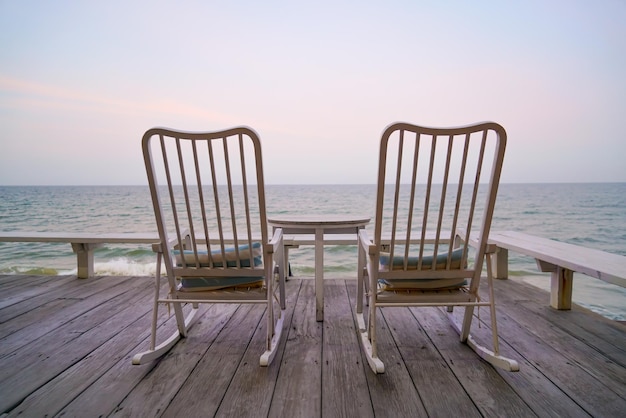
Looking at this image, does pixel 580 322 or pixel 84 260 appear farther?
pixel 84 260

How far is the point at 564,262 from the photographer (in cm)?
193

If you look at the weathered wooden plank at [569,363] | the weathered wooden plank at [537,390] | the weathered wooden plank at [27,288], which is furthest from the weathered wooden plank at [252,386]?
the weathered wooden plank at [27,288]

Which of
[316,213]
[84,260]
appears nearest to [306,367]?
[84,260]

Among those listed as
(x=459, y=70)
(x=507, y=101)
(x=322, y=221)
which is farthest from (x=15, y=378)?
(x=507, y=101)

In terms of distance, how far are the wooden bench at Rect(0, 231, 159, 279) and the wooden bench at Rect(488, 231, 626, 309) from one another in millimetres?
3022

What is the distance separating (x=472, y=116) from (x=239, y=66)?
6.34 metres

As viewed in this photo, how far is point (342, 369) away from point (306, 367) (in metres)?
0.17

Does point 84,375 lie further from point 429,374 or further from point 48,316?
point 429,374

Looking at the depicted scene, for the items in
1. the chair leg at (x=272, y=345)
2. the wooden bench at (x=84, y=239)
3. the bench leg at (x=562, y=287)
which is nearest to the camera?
the chair leg at (x=272, y=345)

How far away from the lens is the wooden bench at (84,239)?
3.03 m

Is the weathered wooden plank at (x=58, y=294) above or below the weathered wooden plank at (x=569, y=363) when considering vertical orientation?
below

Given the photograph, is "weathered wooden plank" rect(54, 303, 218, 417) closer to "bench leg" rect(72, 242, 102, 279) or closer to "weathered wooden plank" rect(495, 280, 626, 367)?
"bench leg" rect(72, 242, 102, 279)

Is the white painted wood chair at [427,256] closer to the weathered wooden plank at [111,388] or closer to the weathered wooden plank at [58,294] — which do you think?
the weathered wooden plank at [111,388]

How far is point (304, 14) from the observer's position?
5488 millimetres
